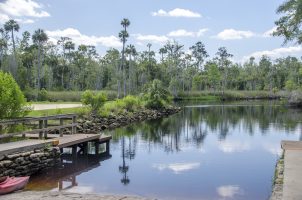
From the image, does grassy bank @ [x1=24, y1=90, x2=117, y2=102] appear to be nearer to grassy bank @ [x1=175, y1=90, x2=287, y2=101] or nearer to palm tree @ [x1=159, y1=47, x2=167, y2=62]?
grassy bank @ [x1=175, y1=90, x2=287, y2=101]

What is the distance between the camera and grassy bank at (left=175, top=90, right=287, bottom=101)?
316 feet

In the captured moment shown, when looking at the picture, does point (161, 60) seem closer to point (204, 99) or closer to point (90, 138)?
point (204, 99)

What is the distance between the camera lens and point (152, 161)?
66.7 ft

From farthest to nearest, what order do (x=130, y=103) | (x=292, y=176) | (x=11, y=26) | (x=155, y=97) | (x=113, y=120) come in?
(x=11, y=26), (x=155, y=97), (x=130, y=103), (x=113, y=120), (x=292, y=176)

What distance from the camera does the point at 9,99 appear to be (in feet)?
63.7

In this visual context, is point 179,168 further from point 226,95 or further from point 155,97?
point 226,95

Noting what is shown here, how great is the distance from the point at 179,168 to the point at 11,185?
8.26 meters

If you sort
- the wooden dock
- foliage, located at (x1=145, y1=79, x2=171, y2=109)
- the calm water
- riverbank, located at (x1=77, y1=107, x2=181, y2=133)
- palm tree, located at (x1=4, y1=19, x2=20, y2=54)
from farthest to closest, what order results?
palm tree, located at (x1=4, y1=19, x2=20, y2=54), foliage, located at (x1=145, y1=79, x2=171, y2=109), riverbank, located at (x1=77, y1=107, x2=181, y2=133), the wooden dock, the calm water

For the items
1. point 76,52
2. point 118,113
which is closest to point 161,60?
point 76,52

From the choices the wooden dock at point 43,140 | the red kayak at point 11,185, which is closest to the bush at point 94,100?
the wooden dock at point 43,140

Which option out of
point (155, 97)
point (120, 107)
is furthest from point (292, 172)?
point (155, 97)

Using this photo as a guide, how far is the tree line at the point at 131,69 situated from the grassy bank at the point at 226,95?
9.37 ft

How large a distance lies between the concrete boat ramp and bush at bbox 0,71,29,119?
496 inches

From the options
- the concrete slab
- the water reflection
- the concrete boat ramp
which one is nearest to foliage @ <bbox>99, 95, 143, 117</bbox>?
the water reflection
